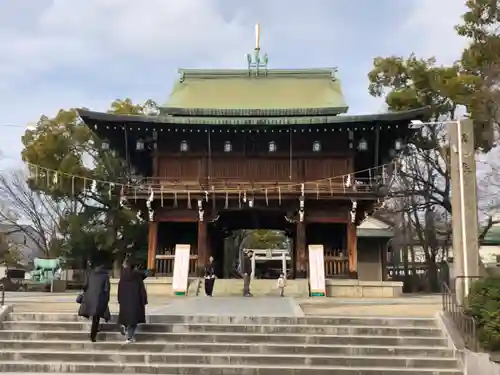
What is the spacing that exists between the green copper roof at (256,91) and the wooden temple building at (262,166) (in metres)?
0.17

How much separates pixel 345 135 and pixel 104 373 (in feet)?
57.7

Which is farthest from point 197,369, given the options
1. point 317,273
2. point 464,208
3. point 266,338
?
point 317,273

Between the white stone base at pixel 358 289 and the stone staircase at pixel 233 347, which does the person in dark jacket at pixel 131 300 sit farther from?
the white stone base at pixel 358 289

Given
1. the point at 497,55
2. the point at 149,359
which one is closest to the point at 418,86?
the point at 497,55

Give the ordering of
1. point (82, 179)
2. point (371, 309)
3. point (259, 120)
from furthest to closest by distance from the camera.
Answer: point (82, 179) < point (259, 120) < point (371, 309)

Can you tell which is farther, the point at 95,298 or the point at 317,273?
the point at 317,273

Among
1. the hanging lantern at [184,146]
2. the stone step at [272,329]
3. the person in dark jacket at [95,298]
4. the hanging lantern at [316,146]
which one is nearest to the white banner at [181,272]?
the hanging lantern at [184,146]

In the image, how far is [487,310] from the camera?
31.9 ft

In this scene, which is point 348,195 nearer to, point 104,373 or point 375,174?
point 375,174

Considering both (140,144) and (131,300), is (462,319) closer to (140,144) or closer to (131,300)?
(131,300)

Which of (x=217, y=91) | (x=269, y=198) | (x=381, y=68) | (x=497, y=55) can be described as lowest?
(x=269, y=198)

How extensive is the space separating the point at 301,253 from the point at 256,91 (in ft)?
31.6

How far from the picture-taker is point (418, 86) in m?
30.3

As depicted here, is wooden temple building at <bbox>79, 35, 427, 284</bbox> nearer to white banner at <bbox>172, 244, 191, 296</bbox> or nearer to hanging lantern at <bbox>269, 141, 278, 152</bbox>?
hanging lantern at <bbox>269, 141, 278, 152</bbox>
